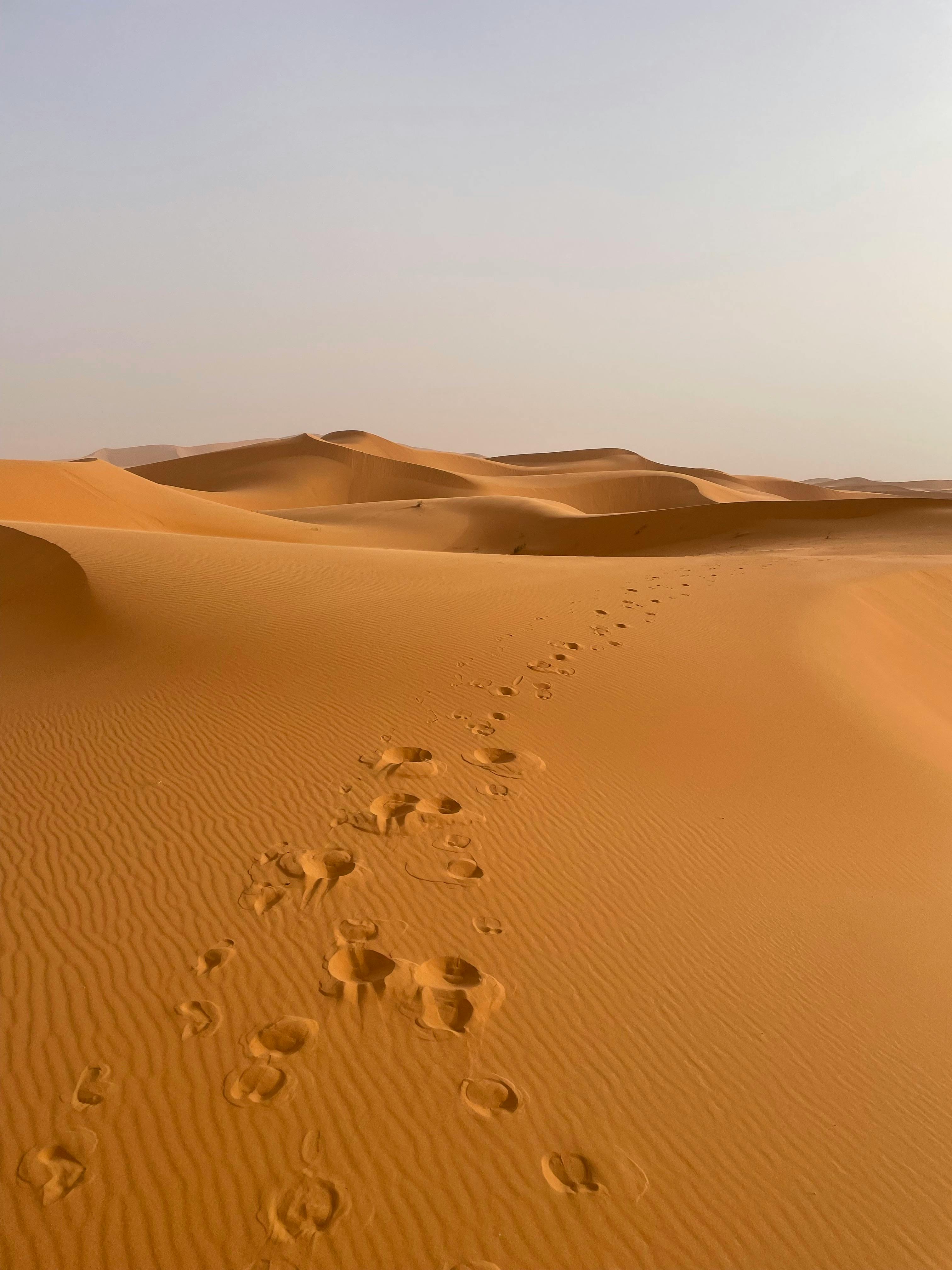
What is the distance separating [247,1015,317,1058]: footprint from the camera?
8.45 feet

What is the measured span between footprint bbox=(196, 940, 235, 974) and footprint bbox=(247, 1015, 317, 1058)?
38 centimetres

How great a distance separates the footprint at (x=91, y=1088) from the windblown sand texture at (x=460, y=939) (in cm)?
2

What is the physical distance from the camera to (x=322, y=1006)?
277 cm

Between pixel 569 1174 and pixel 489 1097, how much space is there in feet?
1.14

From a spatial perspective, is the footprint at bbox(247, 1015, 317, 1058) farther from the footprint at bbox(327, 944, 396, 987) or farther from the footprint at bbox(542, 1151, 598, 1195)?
the footprint at bbox(542, 1151, 598, 1195)

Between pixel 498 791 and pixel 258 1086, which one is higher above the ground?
pixel 498 791

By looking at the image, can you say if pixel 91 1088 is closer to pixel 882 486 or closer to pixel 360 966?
pixel 360 966

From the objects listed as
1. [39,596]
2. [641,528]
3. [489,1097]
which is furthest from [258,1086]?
[641,528]

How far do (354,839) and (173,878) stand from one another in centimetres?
88

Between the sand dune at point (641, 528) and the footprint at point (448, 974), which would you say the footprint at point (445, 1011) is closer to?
the footprint at point (448, 974)

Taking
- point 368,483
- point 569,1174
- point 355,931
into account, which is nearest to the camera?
point 569,1174

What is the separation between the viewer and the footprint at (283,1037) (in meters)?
2.58

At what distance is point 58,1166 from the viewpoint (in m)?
2.17

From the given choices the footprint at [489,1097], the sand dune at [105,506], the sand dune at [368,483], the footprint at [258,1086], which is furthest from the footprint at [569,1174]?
the sand dune at [368,483]
